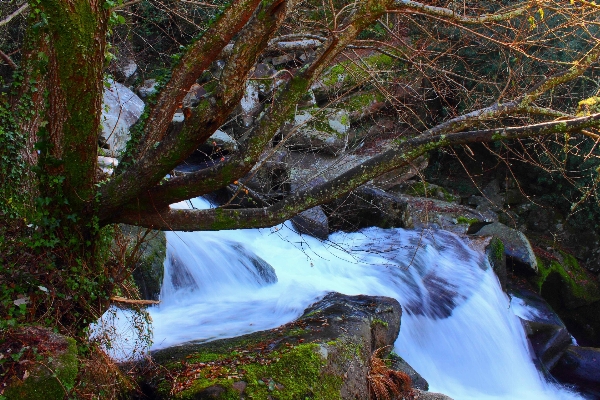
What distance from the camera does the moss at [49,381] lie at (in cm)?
305

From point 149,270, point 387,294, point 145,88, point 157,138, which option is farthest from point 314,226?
point 145,88

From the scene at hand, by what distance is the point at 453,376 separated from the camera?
7262 mm

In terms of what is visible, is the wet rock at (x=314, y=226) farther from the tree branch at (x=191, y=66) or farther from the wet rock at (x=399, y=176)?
the tree branch at (x=191, y=66)

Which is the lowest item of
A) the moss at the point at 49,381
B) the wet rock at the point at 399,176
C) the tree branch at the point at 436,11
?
the wet rock at the point at 399,176

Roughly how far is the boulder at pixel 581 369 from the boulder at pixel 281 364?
5.05 meters

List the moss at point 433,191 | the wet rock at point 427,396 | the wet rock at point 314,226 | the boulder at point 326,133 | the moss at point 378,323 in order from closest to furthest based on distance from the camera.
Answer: the wet rock at point 427,396 → the moss at point 378,323 → the wet rock at point 314,226 → the boulder at point 326,133 → the moss at point 433,191

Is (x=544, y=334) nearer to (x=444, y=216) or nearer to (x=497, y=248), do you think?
(x=497, y=248)

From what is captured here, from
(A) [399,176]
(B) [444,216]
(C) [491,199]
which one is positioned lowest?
(C) [491,199]

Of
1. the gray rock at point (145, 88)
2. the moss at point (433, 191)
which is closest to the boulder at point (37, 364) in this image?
the gray rock at point (145, 88)

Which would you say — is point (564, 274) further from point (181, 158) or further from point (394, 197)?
point (181, 158)

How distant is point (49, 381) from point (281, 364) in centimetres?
158

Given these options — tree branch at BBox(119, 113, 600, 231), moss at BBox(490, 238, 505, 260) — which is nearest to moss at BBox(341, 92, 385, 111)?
moss at BBox(490, 238, 505, 260)

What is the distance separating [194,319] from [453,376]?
3640 millimetres

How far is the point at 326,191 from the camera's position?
151 inches
